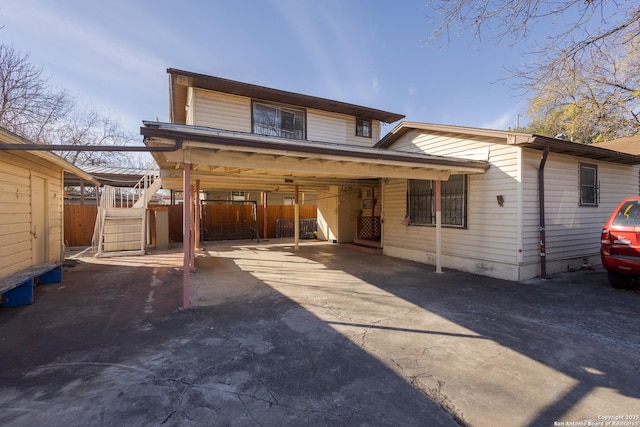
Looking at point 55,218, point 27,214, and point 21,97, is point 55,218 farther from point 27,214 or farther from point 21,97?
point 21,97

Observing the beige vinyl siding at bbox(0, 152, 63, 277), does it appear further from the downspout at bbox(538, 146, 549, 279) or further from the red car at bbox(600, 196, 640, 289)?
the red car at bbox(600, 196, 640, 289)

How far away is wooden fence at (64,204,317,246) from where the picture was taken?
1233 centimetres

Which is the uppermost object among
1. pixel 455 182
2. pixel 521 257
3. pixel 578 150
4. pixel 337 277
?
pixel 578 150

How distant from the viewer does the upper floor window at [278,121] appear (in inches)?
401

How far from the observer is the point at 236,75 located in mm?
10062

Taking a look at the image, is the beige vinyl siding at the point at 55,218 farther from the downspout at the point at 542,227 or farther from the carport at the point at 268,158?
the downspout at the point at 542,227

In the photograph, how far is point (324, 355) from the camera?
10.3 ft

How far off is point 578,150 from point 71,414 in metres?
9.40

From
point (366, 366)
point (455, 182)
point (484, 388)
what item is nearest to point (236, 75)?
point (455, 182)

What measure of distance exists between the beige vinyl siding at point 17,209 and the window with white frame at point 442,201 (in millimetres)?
9180

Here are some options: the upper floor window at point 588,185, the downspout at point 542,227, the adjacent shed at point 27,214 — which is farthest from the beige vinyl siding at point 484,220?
the adjacent shed at point 27,214

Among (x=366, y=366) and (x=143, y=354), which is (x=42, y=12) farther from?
(x=366, y=366)

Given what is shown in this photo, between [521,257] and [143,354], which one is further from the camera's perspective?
[521,257]

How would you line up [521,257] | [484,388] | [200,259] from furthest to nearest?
[200,259], [521,257], [484,388]
